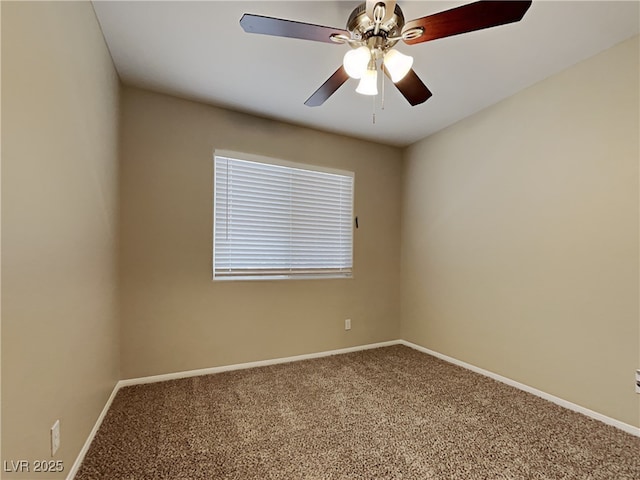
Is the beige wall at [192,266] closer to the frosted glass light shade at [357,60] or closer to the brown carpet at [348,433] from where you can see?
the brown carpet at [348,433]

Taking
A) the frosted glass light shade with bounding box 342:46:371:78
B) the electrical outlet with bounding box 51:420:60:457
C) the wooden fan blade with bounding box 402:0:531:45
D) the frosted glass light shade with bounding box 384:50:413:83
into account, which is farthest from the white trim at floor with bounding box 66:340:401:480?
the wooden fan blade with bounding box 402:0:531:45

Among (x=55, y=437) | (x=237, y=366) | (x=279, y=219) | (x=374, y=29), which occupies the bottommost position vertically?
(x=237, y=366)

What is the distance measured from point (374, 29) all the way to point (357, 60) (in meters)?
0.16

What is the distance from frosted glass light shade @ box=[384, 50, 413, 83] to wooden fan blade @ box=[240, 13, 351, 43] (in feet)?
0.78

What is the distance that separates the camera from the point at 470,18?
1348mm

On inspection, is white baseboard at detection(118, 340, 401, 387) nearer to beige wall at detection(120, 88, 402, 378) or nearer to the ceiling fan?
beige wall at detection(120, 88, 402, 378)

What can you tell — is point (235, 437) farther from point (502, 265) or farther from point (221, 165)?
point (502, 265)

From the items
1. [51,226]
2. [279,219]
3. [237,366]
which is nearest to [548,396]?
[237,366]

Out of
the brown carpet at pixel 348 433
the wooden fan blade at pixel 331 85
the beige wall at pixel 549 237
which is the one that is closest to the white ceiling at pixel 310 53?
the beige wall at pixel 549 237

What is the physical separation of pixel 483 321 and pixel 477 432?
1185 mm

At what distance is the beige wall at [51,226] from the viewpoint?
998 millimetres

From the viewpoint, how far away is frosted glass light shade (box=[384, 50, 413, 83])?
5.23ft

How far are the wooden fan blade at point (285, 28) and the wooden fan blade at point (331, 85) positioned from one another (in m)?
0.24

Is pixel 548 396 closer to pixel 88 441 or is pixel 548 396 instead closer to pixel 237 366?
pixel 237 366
